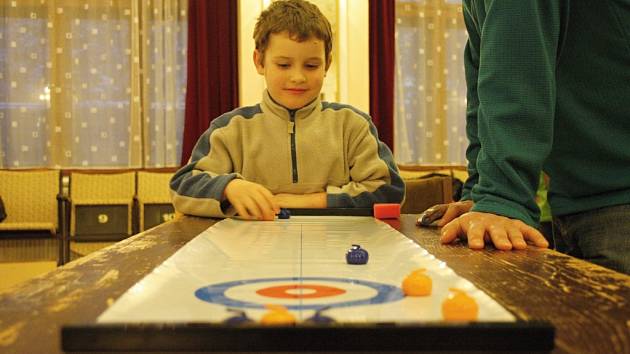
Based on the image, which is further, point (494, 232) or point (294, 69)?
point (294, 69)

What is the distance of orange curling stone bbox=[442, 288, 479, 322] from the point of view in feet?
1.51

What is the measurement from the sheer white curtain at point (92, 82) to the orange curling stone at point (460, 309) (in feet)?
18.9

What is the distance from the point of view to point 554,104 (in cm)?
100

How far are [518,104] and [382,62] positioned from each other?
5.22 metres

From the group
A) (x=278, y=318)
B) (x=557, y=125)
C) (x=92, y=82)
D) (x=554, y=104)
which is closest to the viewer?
(x=278, y=318)

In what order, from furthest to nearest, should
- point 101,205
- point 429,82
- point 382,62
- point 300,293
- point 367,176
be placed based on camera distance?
point 429,82
point 382,62
point 101,205
point 367,176
point 300,293

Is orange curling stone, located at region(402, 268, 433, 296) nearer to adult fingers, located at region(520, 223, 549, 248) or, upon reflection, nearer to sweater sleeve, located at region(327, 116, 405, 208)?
adult fingers, located at region(520, 223, 549, 248)

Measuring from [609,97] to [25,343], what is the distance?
0.94 meters

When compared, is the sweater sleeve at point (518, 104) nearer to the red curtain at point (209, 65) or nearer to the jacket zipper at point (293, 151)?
the jacket zipper at point (293, 151)

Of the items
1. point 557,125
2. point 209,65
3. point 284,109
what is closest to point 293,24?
point 284,109

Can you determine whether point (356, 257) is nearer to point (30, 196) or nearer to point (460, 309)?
point (460, 309)

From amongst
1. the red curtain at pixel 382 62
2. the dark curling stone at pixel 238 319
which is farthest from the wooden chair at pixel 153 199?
the dark curling stone at pixel 238 319

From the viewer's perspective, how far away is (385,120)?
6.12 m

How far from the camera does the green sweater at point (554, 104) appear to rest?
0.97 metres
